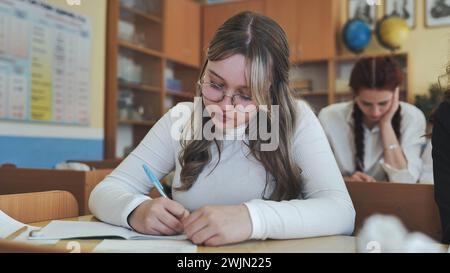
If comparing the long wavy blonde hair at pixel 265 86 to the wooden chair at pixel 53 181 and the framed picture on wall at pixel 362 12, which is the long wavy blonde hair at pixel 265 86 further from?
the framed picture on wall at pixel 362 12

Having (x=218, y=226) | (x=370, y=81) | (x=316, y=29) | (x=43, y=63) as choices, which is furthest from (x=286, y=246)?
(x=316, y=29)

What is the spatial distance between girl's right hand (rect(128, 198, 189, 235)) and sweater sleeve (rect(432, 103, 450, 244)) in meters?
0.50

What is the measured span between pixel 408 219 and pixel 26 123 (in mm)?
2185

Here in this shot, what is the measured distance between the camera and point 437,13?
3.90 m

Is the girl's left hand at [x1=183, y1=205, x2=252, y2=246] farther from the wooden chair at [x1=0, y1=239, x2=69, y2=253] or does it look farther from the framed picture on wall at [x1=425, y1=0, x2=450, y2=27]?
the framed picture on wall at [x1=425, y1=0, x2=450, y2=27]

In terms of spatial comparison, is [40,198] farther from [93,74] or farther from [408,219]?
[93,74]

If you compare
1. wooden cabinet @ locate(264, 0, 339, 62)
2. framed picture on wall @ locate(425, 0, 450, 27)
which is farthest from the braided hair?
framed picture on wall @ locate(425, 0, 450, 27)

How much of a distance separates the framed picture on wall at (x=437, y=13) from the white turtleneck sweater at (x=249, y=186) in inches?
133

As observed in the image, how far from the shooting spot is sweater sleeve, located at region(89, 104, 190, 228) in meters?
A: 0.87

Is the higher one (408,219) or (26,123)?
(26,123)

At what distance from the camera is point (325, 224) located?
31.0 inches

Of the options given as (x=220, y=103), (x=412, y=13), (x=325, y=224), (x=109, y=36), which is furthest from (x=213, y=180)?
(x=412, y=13)

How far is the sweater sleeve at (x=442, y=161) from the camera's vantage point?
0.90m

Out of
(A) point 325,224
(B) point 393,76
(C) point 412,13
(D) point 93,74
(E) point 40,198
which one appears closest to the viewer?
(A) point 325,224
